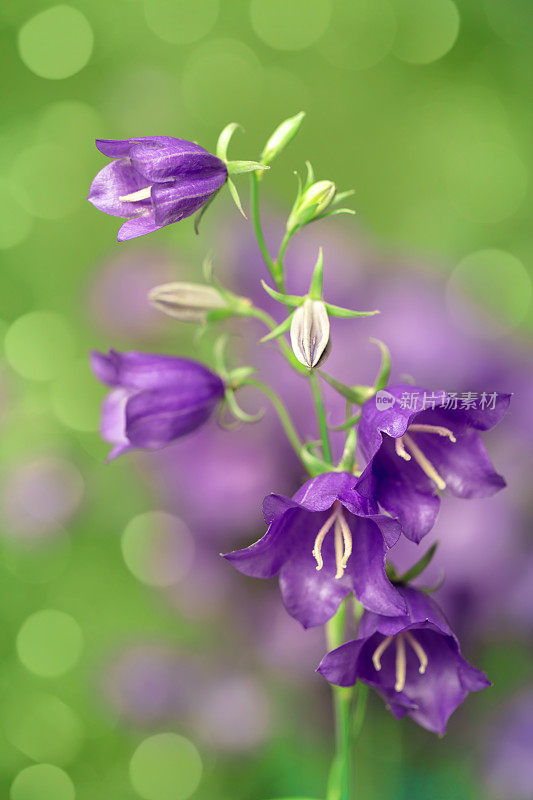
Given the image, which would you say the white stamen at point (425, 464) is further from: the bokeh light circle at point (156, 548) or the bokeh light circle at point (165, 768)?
the bokeh light circle at point (165, 768)

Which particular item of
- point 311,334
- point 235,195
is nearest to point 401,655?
point 311,334

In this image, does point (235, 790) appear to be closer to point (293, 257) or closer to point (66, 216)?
Answer: point (293, 257)

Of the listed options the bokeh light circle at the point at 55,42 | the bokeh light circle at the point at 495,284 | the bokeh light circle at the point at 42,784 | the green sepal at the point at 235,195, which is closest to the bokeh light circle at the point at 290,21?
the bokeh light circle at the point at 55,42

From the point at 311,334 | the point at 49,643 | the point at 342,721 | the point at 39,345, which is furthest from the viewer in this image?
the point at 39,345

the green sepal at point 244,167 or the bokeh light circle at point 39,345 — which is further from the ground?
the green sepal at point 244,167

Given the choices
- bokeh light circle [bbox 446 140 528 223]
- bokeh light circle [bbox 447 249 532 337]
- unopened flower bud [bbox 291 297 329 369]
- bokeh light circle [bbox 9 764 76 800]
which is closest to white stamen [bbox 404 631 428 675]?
unopened flower bud [bbox 291 297 329 369]

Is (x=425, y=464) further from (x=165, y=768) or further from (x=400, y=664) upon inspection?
(x=165, y=768)

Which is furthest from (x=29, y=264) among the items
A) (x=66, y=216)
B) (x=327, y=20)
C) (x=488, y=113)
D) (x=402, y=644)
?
(x=402, y=644)
